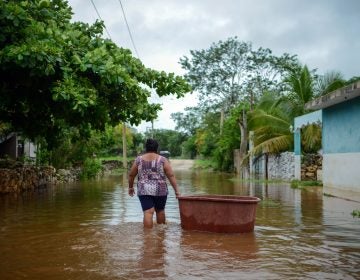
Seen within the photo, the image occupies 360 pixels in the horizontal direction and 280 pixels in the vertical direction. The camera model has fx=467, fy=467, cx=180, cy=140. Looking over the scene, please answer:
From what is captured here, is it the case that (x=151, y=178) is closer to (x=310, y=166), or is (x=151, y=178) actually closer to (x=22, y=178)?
(x=22, y=178)

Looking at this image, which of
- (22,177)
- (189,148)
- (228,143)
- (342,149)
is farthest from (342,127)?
(189,148)

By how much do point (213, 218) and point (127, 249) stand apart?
A: 1783 mm

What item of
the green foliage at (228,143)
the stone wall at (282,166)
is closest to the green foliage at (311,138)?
the stone wall at (282,166)

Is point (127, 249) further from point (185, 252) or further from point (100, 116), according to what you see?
point (100, 116)

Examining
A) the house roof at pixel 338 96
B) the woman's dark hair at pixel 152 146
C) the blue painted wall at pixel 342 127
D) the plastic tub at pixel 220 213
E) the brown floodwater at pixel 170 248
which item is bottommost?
the brown floodwater at pixel 170 248

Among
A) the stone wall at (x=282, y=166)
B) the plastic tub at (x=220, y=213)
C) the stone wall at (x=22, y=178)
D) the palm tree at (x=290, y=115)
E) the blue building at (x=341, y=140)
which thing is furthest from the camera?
the stone wall at (x=282, y=166)

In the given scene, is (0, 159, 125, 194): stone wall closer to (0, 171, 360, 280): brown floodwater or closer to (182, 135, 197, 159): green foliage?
(0, 171, 360, 280): brown floodwater

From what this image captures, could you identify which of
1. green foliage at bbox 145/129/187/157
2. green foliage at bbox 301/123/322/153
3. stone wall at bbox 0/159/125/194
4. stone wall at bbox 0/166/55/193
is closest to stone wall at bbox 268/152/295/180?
green foliage at bbox 301/123/322/153

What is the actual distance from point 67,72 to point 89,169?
67.0ft

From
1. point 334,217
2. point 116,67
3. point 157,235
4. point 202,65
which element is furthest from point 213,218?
point 202,65

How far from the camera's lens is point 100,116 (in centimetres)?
1230

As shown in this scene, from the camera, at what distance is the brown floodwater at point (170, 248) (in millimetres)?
5363

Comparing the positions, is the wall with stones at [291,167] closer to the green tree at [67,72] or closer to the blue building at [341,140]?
the blue building at [341,140]

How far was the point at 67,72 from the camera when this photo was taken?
10.4 metres
